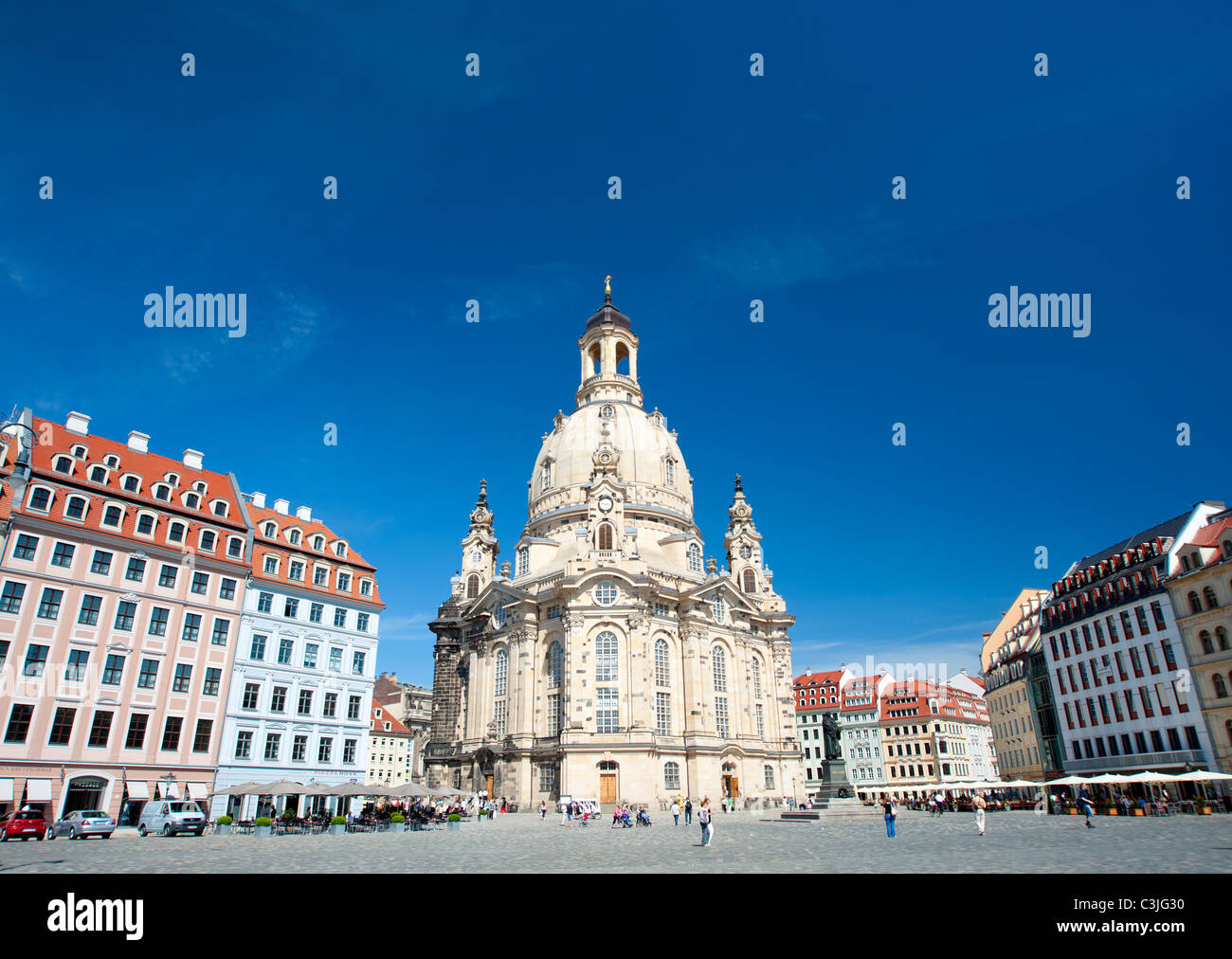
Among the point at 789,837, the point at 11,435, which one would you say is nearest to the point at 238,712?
the point at 11,435

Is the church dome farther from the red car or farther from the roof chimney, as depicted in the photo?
the red car

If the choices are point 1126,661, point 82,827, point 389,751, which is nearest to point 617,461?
point 1126,661

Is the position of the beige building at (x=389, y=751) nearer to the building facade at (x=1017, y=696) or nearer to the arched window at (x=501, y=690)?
the arched window at (x=501, y=690)

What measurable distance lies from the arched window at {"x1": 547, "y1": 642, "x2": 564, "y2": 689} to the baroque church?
0.21 meters

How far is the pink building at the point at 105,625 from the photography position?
38062 mm

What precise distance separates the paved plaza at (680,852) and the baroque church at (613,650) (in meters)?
25.4

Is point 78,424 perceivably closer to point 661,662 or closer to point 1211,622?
point 661,662

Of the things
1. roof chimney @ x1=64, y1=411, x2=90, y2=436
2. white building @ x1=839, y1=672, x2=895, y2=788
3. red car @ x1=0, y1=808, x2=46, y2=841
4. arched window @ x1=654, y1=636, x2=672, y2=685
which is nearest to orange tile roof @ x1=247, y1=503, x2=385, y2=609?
roof chimney @ x1=64, y1=411, x2=90, y2=436

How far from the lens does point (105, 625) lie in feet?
135

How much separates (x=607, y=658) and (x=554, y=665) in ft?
17.5

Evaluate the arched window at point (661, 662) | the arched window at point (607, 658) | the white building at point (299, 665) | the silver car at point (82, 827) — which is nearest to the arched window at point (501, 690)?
the arched window at point (607, 658)

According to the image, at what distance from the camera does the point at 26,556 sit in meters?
39.3

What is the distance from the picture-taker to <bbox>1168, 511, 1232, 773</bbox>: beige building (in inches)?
2104
